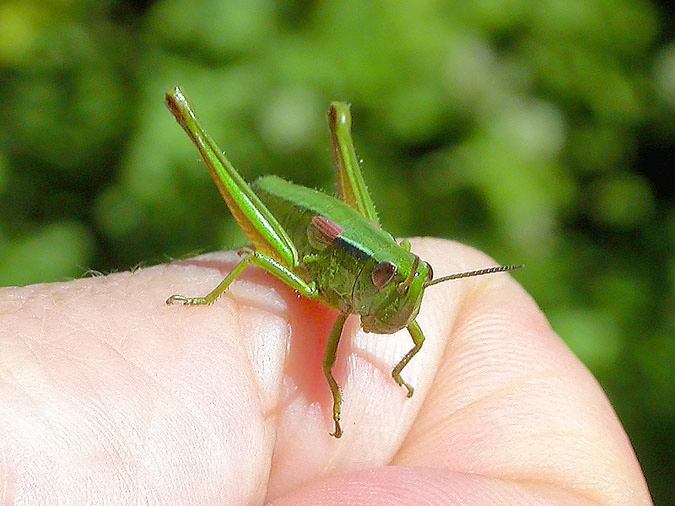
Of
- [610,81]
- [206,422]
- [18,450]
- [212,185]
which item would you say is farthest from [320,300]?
[610,81]

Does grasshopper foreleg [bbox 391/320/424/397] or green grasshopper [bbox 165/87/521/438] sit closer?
green grasshopper [bbox 165/87/521/438]

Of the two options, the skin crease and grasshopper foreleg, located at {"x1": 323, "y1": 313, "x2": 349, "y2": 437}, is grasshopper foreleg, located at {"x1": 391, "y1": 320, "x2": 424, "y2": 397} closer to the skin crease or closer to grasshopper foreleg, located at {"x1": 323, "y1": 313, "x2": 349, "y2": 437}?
the skin crease

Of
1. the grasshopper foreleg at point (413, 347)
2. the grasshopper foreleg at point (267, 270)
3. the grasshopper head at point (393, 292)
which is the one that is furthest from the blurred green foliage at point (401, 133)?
the grasshopper head at point (393, 292)

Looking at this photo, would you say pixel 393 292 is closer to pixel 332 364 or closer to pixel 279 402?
pixel 332 364

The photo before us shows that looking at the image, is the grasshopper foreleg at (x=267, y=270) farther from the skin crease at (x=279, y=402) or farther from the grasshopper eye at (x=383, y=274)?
the grasshopper eye at (x=383, y=274)

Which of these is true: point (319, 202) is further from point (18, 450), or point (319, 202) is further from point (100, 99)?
point (100, 99)

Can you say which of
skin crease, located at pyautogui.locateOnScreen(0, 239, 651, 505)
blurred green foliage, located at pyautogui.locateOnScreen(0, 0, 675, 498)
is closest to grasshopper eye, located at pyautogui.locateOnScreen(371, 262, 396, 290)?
skin crease, located at pyautogui.locateOnScreen(0, 239, 651, 505)

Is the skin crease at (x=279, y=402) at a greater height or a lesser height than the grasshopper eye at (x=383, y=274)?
lesser
